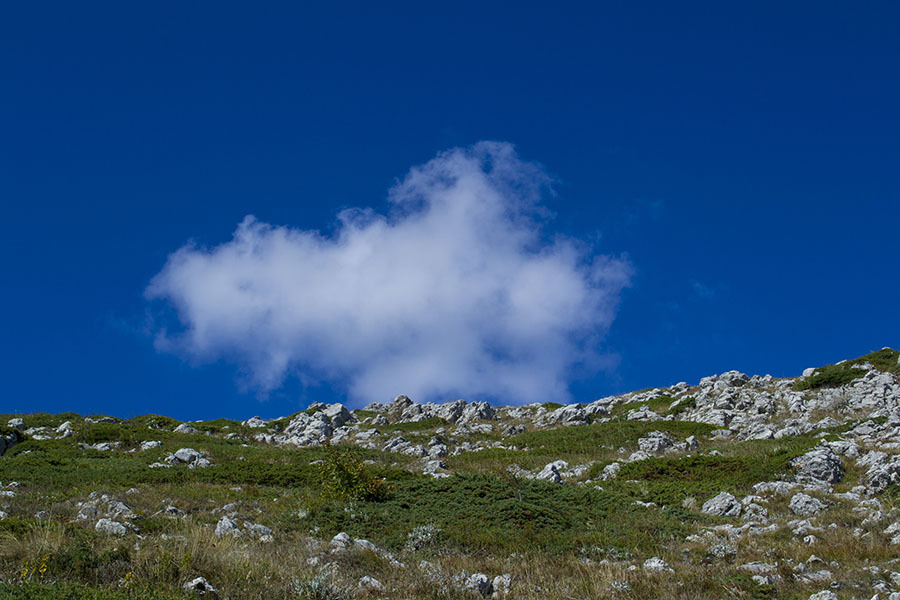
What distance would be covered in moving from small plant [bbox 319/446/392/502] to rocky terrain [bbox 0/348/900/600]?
82 mm

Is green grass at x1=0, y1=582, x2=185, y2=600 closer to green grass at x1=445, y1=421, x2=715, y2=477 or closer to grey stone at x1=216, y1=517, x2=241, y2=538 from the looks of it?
grey stone at x1=216, y1=517, x2=241, y2=538

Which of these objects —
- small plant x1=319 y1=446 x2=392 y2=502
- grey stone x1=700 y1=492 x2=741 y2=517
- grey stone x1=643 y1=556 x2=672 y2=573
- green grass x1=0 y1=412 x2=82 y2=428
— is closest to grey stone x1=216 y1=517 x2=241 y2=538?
small plant x1=319 y1=446 x2=392 y2=502

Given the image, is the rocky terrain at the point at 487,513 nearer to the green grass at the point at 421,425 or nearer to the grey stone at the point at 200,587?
the grey stone at the point at 200,587

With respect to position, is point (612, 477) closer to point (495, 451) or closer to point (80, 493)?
point (495, 451)

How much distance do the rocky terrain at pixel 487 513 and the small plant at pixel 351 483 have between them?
0.27ft

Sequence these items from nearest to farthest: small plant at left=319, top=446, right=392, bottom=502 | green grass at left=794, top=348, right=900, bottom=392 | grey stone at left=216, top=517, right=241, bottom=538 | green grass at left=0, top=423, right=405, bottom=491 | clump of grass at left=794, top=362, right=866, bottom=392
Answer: grey stone at left=216, top=517, right=241, bottom=538
small plant at left=319, top=446, right=392, bottom=502
green grass at left=0, top=423, right=405, bottom=491
clump of grass at left=794, top=362, right=866, bottom=392
green grass at left=794, top=348, right=900, bottom=392

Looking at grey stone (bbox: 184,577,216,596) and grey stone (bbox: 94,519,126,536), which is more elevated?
grey stone (bbox: 94,519,126,536)

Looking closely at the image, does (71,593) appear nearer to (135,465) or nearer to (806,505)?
(806,505)

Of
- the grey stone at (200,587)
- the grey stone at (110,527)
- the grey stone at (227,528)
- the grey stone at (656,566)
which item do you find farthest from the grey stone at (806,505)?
the grey stone at (110,527)

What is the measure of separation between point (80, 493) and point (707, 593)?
60.1 ft

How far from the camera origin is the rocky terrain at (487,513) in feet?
32.6

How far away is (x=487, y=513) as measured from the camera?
1677 cm

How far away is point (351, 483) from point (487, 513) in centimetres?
528

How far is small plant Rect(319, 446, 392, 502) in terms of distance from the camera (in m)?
19.3
